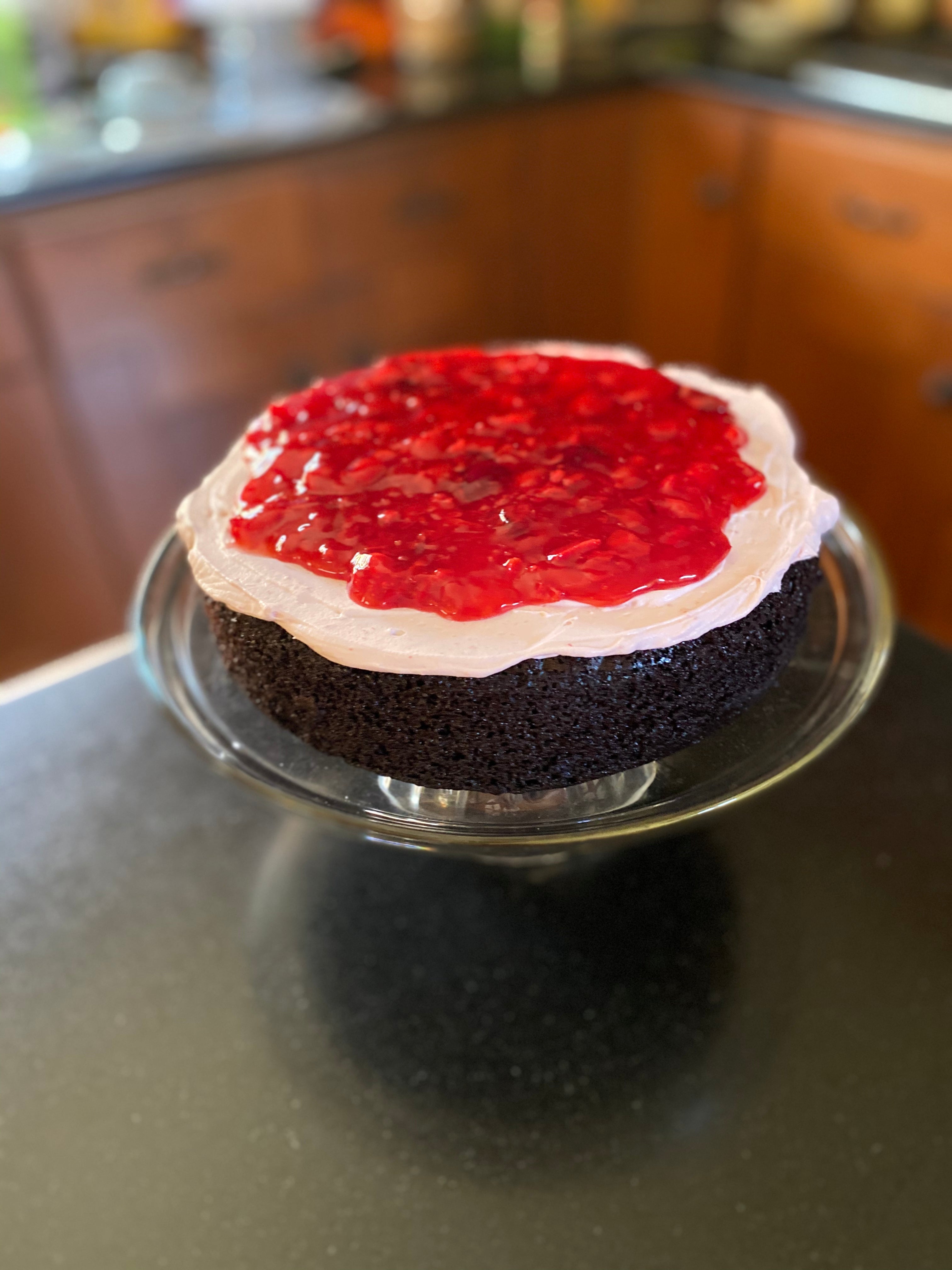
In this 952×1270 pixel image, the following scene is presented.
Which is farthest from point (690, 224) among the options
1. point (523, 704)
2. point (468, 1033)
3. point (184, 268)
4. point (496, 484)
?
point (468, 1033)

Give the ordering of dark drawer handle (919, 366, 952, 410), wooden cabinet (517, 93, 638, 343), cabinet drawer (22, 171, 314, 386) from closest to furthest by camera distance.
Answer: cabinet drawer (22, 171, 314, 386) < dark drawer handle (919, 366, 952, 410) < wooden cabinet (517, 93, 638, 343)

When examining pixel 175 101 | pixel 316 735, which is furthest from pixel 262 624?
pixel 175 101

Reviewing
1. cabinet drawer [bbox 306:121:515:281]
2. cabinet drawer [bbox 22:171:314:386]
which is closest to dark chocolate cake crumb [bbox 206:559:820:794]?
cabinet drawer [bbox 22:171:314:386]

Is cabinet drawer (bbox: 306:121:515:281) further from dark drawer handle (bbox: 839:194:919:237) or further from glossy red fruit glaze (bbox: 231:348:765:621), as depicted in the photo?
glossy red fruit glaze (bbox: 231:348:765:621)

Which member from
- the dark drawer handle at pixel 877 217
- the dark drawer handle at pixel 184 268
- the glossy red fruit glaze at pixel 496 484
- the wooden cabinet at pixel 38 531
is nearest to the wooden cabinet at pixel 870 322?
the dark drawer handle at pixel 877 217

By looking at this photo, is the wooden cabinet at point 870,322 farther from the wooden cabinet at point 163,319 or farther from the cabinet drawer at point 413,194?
the wooden cabinet at point 163,319

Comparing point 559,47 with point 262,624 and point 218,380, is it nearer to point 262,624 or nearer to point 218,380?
point 218,380

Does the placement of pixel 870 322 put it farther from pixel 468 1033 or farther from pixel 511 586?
pixel 468 1033
